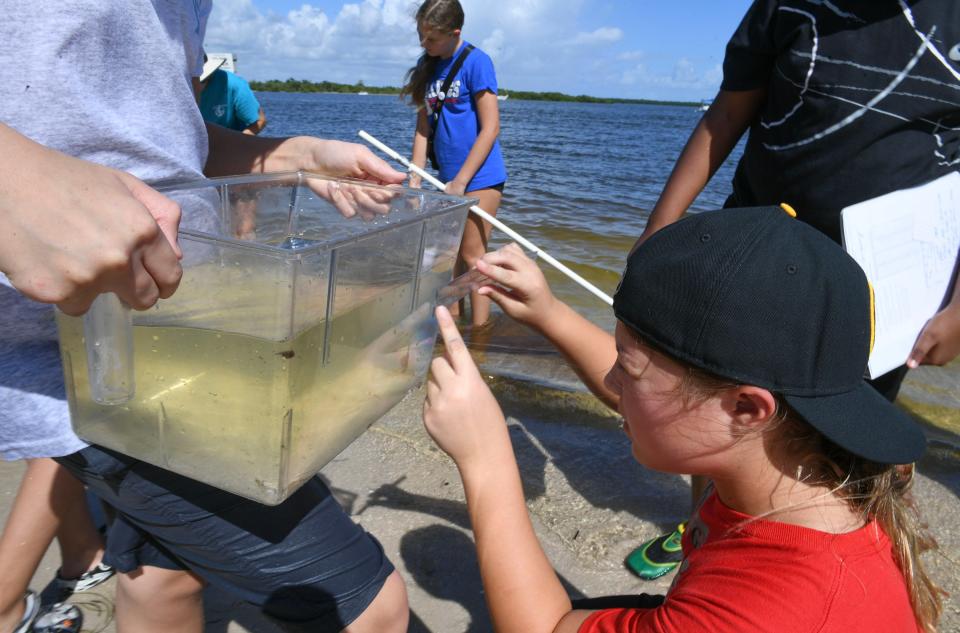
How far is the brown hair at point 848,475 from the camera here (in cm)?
118

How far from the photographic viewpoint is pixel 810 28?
182 centimetres

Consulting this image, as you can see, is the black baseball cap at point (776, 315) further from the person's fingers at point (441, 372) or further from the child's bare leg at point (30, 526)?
the child's bare leg at point (30, 526)

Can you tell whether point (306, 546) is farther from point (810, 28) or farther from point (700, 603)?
point (810, 28)

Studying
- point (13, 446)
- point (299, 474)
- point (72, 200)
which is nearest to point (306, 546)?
point (299, 474)

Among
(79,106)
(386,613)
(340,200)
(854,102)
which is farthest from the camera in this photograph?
(854,102)

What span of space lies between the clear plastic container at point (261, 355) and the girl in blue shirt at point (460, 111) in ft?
10.0

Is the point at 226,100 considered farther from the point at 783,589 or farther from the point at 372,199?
the point at 783,589

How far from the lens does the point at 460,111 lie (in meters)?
4.57

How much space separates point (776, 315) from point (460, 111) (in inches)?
148

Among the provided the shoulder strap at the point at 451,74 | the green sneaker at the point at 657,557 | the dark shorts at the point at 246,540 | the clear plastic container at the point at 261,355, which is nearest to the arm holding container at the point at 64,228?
the clear plastic container at the point at 261,355

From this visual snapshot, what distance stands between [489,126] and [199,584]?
11.0ft

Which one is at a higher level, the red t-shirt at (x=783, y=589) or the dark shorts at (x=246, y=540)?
the red t-shirt at (x=783, y=589)

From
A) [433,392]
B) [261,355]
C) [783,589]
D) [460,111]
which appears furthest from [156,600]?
[460,111]

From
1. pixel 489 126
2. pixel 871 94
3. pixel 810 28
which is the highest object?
pixel 810 28
